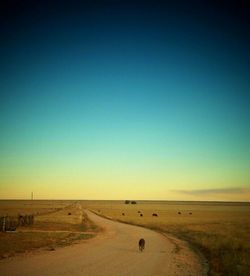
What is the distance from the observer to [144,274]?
1525 centimetres

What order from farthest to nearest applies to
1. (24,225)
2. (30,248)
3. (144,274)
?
1. (24,225)
2. (30,248)
3. (144,274)

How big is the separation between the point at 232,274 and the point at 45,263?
375 inches

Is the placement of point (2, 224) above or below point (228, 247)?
above

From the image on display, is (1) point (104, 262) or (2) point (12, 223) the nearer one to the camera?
(1) point (104, 262)

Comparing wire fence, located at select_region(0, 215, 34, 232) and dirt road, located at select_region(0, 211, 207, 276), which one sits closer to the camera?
dirt road, located at select_region(0, 211, 207, 276)

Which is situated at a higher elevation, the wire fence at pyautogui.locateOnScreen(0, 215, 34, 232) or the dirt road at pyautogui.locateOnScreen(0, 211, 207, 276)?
the wire fence at pyautogui.locateOnScreen(0, 215, 34, 232)

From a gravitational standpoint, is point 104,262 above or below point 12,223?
below

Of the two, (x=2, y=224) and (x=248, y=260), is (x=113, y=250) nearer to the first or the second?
(x=248, y=260)

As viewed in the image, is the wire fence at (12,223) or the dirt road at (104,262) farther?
the wire fence at (12,223)

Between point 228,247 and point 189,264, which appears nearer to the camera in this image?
point 189,264

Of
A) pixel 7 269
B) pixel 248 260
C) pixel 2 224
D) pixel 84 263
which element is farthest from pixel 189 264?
pixel 2 224

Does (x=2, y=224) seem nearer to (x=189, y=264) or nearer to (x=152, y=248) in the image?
(x=152, y=248)

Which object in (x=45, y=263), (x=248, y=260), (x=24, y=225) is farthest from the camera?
(x=24, y=225)

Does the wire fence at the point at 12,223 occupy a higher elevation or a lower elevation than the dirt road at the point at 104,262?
higher
